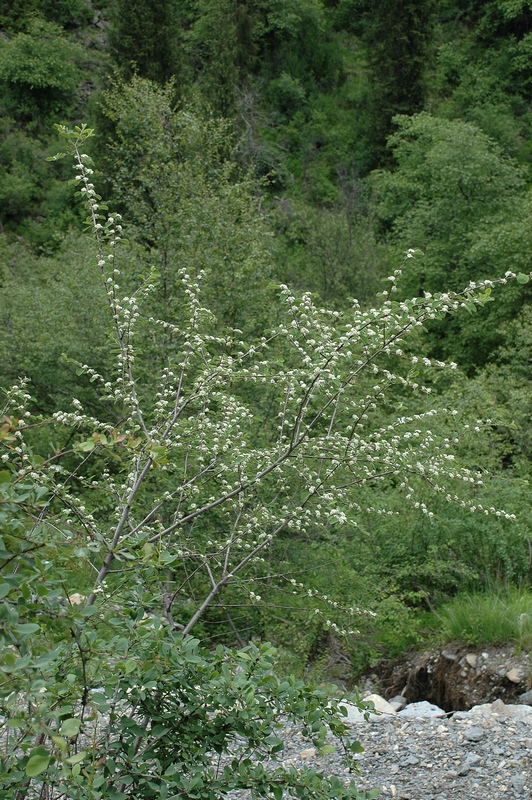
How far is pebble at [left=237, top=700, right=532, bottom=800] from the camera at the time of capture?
4016mm

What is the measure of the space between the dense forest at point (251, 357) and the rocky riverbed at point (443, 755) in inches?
37.8

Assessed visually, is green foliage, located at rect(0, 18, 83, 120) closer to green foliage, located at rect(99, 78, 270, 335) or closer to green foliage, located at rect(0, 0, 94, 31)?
green foliage, located at rect(0, 0, 94, 31)

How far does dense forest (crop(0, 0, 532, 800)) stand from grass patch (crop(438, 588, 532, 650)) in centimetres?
25

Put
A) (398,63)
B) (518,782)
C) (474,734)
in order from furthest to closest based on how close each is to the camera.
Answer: (398,63) < (474,734) < (518,782)

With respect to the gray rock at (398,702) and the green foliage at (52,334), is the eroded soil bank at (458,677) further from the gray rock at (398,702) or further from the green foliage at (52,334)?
the green foliage at (52,334)

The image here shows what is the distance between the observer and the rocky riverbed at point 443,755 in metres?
4.02

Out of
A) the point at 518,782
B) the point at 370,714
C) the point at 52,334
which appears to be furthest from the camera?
the point at 52,334

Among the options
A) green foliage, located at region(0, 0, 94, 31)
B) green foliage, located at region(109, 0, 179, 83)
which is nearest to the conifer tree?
green foliage, located at region(109, 0, 179, 83)

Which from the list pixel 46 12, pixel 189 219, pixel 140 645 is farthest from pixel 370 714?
pixel 46 12

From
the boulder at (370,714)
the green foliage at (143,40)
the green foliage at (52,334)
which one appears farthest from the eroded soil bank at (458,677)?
the green foliage at (143,40)

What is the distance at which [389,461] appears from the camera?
332 centimetres

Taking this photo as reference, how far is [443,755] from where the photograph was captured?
438 centimetres

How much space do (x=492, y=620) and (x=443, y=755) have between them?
2329mm

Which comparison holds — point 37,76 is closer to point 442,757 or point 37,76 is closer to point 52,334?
point 52,334
